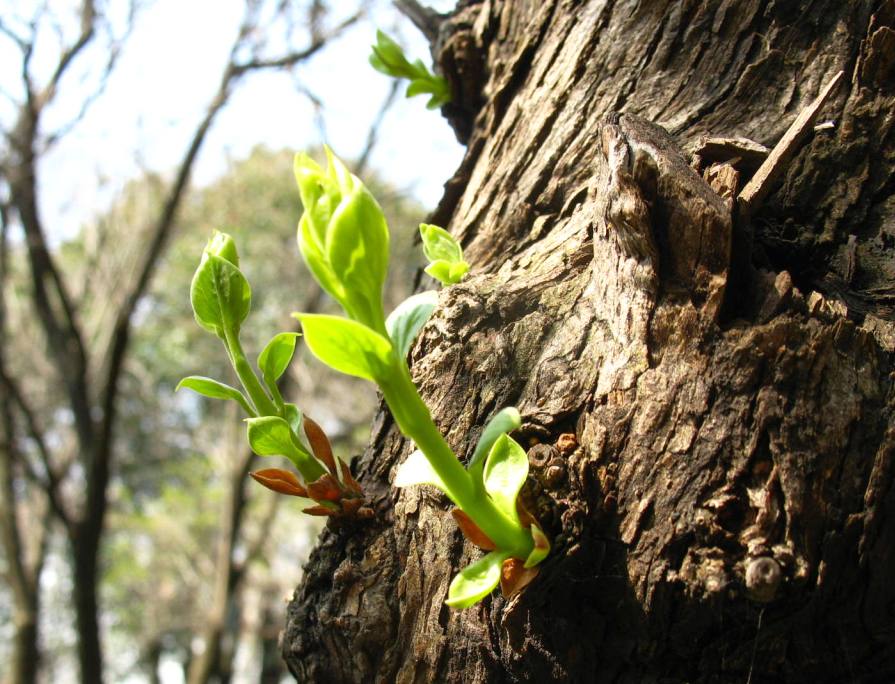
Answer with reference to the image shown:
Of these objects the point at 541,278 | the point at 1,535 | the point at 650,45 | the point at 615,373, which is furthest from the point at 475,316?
the point at 1,535

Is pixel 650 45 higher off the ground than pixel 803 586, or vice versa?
pixel 650 45

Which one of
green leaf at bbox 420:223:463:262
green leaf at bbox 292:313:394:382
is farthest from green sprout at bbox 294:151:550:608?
green leaf at bbox 420:223:463:262

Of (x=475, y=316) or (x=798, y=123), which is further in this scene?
(x=475, y=316)

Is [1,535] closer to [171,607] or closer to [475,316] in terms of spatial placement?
[475,316]

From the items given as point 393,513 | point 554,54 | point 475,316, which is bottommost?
point 393,513

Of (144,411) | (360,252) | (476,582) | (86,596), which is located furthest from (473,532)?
(144,411)

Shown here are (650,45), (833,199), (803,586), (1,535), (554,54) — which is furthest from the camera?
(1,535)
